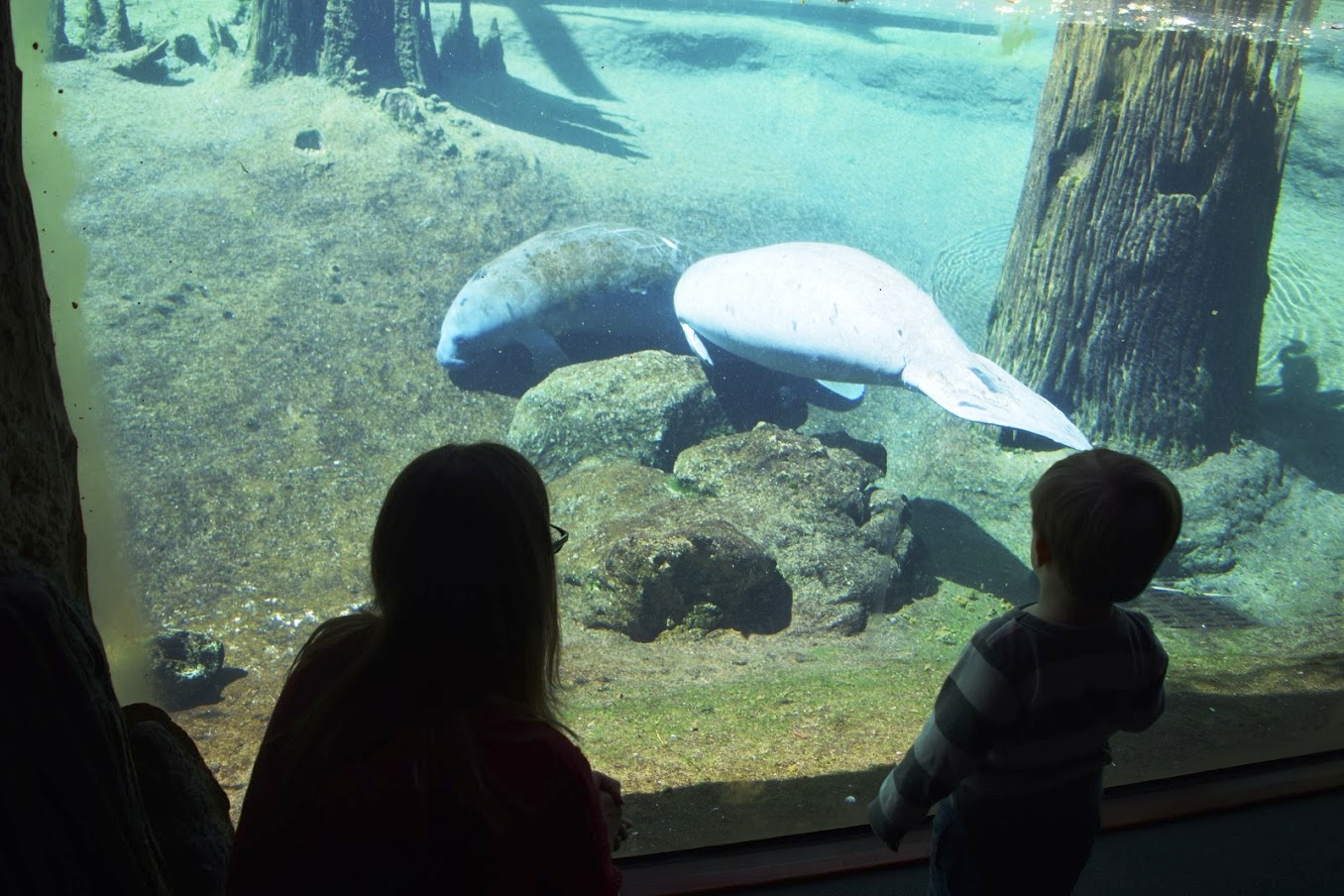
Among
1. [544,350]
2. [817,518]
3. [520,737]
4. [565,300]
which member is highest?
[520,737]

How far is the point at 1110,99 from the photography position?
5234 mm

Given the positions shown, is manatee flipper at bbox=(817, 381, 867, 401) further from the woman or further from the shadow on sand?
the woman

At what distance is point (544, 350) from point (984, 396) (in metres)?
3.11

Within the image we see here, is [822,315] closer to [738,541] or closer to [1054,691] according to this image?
[738,541]

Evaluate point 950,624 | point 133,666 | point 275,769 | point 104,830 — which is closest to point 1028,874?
point 275,769

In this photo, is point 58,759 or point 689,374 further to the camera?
point 689,374

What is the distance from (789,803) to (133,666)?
101 inches

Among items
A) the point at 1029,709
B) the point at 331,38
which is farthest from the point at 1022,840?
the point at 331,38

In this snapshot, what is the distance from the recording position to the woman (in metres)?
0.79

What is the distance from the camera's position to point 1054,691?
3.95 ft

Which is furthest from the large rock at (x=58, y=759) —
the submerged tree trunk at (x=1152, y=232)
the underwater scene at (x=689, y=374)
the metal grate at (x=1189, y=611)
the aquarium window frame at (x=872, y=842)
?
the submerged tree trunk at (x=1152, y=232)

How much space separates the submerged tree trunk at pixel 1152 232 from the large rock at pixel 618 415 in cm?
262

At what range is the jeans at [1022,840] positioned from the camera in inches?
51.9

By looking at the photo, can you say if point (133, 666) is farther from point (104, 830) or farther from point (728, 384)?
point (728, 384)
